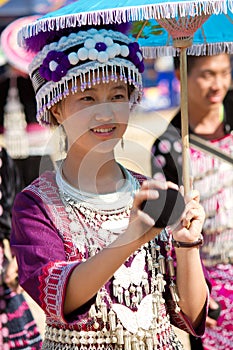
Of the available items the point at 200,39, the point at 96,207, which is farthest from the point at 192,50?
the point at 96,207

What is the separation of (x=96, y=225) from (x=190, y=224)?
0.30 meters

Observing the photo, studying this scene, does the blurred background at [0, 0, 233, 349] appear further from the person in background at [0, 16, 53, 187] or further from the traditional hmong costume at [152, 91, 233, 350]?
the traditional hmong costume at [152, 91, 233, 350]

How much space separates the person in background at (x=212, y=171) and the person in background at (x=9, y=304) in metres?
0.80

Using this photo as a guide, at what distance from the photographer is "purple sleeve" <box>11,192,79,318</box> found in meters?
2.48

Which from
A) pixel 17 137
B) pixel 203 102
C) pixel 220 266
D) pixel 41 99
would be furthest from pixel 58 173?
pixel 17 137

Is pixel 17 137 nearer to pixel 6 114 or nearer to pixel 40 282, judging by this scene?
pixel 6 114

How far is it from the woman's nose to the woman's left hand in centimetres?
33

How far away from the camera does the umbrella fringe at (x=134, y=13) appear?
98.7 inches

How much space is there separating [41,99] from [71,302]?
698 mm

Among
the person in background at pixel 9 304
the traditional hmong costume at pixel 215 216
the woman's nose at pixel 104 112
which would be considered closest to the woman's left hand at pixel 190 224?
the woman's nose at pixel 104 112

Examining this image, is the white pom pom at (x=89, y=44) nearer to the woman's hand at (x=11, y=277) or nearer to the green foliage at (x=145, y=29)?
the green foliage at (x=145, y=29)

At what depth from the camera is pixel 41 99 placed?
2830 mm

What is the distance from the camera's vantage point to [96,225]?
2705 mm

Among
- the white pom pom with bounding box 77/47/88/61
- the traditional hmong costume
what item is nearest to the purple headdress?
the white pom pom with bounding box 77/47/88/61
